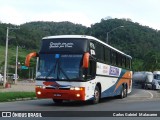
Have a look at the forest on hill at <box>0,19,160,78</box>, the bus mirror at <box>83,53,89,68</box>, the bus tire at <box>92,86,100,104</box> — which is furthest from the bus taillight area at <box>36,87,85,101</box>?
the forest on hill at <box>0,19,160,78</box>

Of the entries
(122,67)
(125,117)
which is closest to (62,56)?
(125,117)

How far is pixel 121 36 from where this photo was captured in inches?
2756

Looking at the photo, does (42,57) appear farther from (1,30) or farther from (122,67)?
(1,30)

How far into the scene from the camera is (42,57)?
19875 mm

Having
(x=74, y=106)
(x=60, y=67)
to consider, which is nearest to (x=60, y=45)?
(x=60, y=67)

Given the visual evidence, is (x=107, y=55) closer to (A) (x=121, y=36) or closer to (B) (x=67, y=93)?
(B) (x=67, y=93)

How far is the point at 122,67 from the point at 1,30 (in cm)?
6535

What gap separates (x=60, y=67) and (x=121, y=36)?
2029 inches

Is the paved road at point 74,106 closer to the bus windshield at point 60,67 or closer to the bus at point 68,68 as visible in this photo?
the bus at point 68,68

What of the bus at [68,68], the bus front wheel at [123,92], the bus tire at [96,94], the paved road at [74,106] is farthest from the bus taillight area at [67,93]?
the bus front wheel at [123,92]

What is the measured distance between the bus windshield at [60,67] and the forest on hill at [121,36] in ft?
93.5

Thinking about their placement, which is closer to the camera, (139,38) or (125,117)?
(125,117)

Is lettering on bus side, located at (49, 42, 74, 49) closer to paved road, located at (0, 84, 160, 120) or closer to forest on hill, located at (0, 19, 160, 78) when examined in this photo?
paved road, located at (0, 84, 160, 120)

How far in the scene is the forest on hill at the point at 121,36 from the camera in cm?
6819
